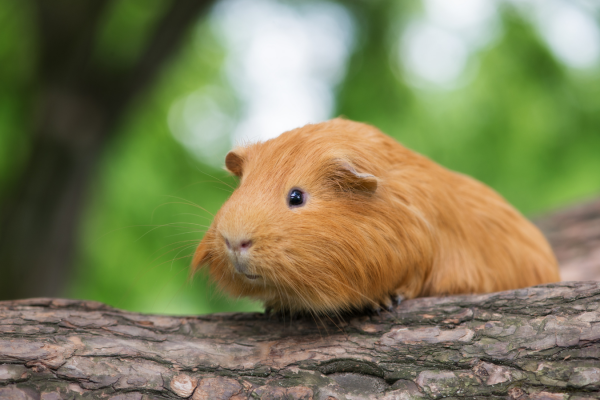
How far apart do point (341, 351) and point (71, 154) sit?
5868 millimetres

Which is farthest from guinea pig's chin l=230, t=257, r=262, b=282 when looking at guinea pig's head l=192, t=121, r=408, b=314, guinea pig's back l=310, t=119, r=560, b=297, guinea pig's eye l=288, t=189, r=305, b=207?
guinea pig's back l=310, t=119, r=560, b=297

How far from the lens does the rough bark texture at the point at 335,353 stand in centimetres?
265

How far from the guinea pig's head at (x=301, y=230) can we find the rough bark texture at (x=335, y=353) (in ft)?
0.95

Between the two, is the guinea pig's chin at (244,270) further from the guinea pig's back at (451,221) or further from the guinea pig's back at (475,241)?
the guinea pig's back at (475,241)

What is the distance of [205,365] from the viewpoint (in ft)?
9.55

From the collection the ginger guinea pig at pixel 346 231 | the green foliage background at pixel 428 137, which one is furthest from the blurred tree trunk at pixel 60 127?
the ginger guinea pig at pixel 346 231

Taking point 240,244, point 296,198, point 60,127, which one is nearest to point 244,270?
point 240,244

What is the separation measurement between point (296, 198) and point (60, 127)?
17.5 feet

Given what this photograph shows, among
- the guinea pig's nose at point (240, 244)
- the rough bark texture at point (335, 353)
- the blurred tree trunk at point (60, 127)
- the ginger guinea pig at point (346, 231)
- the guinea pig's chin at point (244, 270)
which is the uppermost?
the blurred tree trunk at point (60, 127)

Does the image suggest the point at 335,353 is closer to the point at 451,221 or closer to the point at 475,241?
the point at 451,221

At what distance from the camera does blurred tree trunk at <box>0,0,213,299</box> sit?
6.93 metres

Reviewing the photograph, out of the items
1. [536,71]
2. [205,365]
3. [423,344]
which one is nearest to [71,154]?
[205,365]

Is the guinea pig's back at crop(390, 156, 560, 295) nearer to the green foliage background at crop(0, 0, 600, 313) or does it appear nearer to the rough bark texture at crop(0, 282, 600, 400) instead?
the rough bark texture at crop(0, 282, 600, 400)

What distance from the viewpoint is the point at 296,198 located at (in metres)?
3.05
